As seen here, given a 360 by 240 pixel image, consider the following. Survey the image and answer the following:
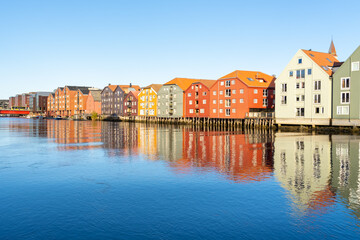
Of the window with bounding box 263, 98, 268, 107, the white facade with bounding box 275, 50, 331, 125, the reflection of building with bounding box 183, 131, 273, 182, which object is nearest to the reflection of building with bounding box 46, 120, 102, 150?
the reflection of building with bounding box 183, 131, 273, 182

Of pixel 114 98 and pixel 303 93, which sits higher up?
pixel 114 98

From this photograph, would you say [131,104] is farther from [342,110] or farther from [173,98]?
[342,110]

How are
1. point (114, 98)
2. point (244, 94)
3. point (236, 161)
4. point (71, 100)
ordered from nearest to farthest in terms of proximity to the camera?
point (236, 161), point (244, 94), point (114, 98), point (71, 100)

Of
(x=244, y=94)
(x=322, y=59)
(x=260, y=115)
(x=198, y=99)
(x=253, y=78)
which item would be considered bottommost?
(x=260, y=115)

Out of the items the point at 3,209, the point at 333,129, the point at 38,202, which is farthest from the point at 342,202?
the point at 333,129

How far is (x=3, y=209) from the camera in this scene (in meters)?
15.1

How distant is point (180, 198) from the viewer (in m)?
16.8

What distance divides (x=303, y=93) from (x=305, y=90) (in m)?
0.84

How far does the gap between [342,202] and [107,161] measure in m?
19.2

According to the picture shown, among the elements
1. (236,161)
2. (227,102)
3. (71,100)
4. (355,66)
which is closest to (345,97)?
(355,66)

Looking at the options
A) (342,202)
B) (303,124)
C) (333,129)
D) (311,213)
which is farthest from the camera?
(303,124)

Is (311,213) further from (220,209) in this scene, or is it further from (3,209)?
(3,209)

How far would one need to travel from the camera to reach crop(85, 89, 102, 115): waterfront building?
167000 mm

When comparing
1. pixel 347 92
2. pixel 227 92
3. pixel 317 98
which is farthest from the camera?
pixel 227 92
